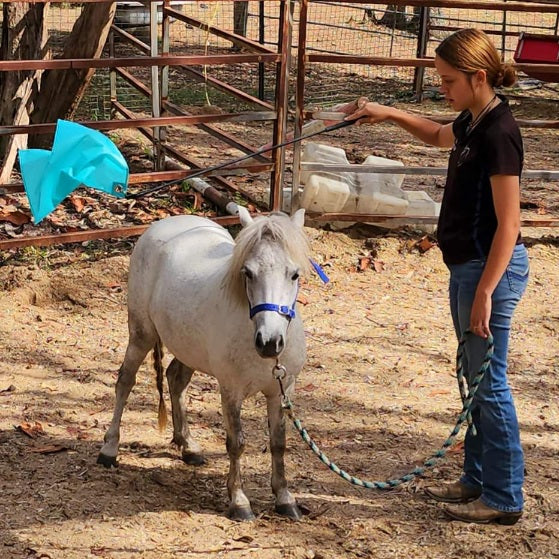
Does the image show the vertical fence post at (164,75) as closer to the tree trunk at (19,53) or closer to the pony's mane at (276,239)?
the tree trunk at (19,53)

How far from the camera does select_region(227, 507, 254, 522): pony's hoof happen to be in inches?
144

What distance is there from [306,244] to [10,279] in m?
3.15

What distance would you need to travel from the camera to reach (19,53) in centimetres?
696

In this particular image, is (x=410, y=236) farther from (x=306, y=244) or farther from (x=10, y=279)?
(x=306, y=244)

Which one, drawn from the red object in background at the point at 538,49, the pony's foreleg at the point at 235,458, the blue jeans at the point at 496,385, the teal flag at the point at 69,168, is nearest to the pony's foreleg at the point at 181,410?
the pony's foreleg at the point at 235,458

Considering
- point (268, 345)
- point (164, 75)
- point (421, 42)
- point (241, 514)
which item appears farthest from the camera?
point (421, 42)

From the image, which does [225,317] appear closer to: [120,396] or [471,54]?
[120,396]

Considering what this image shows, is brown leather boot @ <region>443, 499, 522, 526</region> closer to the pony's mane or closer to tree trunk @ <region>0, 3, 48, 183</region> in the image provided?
the pony's mane

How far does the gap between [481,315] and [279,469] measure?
1076 mm

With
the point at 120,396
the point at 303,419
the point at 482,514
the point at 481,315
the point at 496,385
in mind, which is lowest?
the point at 303,419

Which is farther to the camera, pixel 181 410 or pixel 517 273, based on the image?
pixel 181 410

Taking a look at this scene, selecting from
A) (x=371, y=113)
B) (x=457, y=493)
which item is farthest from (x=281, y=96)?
(x=457, y=493)

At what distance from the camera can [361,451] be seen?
4312mm

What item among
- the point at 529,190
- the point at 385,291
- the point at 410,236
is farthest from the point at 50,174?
the point at 529,190
